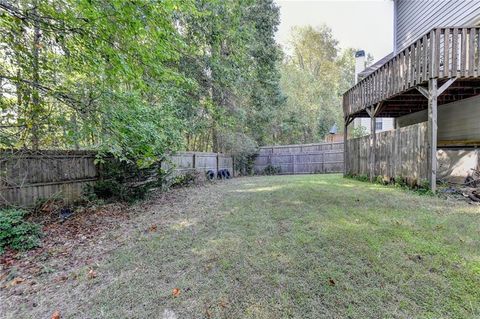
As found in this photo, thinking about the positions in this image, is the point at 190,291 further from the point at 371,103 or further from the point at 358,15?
the point at 358,15

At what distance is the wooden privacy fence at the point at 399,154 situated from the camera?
543 cm

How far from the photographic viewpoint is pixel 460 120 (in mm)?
7133

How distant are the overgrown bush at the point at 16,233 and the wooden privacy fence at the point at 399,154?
7.29m

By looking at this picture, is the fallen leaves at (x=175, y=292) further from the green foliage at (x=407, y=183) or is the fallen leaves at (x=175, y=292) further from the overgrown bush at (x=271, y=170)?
the overgrown bush at (x=271, y=170)

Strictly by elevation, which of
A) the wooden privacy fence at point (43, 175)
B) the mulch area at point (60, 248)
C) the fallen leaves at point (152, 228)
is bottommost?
the mulch area at point (60, 248)

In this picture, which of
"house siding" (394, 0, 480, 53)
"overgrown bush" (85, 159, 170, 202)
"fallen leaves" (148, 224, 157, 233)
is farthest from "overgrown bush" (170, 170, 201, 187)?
"house siding" (394, 0, 480, 53)

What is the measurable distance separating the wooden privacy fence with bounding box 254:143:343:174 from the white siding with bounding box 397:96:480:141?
20.0 feet

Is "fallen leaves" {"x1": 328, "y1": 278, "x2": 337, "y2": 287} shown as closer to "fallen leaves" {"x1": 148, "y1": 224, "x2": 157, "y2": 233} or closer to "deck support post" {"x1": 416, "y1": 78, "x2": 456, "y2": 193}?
"fallen leaves" {"x1": 148, "y1": 224, "x2": 157, "y2": 233}

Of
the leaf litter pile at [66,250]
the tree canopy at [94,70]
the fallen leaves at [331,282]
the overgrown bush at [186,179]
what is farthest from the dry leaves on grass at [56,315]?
the overgrown bush at [186,179]

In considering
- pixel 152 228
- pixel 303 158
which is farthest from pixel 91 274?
pixel 303 158

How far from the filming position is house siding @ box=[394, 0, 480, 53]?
647 centimetres

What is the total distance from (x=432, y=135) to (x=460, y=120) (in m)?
3.34

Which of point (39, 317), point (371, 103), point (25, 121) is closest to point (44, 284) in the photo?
point (39, 317)

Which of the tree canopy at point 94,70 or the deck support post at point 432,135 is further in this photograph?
the deck support post at point 432,135
